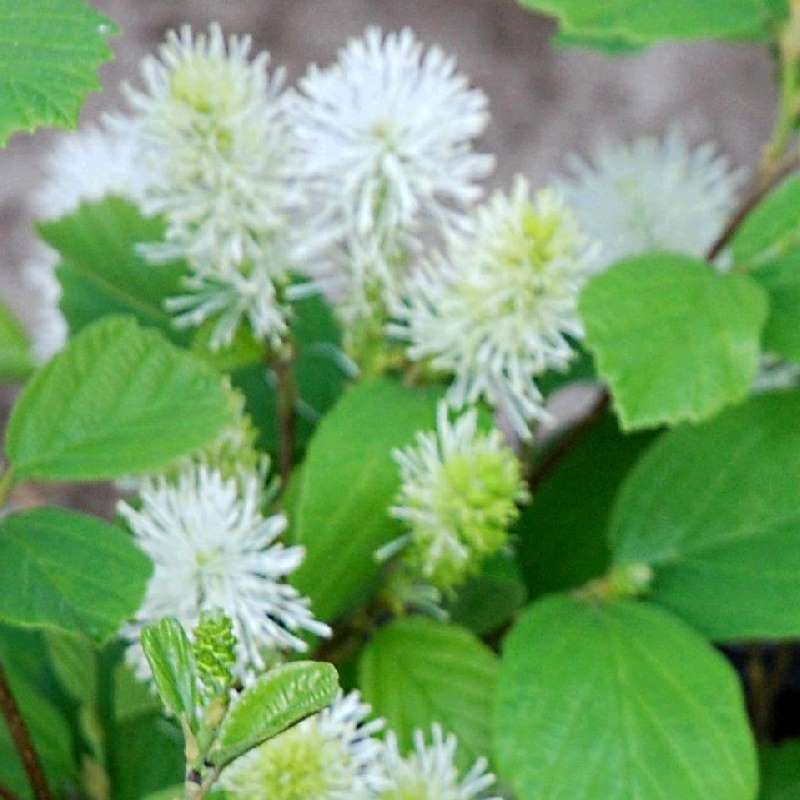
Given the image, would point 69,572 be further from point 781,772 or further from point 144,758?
point 781,772

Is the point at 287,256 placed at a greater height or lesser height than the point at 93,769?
greater

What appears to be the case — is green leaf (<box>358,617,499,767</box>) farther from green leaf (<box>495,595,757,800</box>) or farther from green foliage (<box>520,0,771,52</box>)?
green foliage (<box>520,0,771,52</box>)

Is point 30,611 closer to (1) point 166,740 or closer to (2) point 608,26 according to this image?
(1) point 166,740

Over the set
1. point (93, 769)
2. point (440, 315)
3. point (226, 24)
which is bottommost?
point (93, 769)

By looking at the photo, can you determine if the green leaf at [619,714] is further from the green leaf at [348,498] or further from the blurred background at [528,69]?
the blurred background at [528,69]

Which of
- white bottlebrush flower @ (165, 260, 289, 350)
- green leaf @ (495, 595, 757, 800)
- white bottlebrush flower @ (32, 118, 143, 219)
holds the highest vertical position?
white bottlebrush flower @ (32, 118, 143, 219)

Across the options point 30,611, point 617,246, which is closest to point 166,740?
point 30,611

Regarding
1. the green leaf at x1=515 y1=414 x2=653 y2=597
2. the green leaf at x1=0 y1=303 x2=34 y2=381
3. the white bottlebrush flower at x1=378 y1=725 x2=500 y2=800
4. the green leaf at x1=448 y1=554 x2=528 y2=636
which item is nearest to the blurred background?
the green leaf at x1=0 y1=303 x2=34 y2=381

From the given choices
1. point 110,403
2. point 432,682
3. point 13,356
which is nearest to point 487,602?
point 432,682
